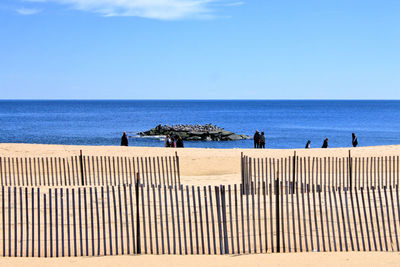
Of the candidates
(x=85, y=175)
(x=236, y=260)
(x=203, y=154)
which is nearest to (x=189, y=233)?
(x=236, y=260)

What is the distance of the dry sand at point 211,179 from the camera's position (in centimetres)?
890

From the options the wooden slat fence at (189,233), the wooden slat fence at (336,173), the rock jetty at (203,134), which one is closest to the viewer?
the wooden slat fence at (189,233)

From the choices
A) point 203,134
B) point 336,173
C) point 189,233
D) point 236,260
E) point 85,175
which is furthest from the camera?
point 203,134

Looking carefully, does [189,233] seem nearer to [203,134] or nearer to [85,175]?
[85,175]

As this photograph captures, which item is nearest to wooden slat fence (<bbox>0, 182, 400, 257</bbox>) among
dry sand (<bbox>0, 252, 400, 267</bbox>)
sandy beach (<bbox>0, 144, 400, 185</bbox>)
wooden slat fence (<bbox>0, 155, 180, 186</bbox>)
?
dry sand (<bbox>0, 252, 400, 267</bbox>)

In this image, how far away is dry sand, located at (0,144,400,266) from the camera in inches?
350

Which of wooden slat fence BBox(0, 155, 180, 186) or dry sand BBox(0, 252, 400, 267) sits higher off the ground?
wooden slat fence BBox(0, 155, 180, 186)

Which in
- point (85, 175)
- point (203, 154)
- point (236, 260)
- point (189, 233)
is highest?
point (85, 175)

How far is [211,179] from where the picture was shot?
65.2 ft

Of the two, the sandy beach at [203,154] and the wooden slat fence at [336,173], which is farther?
the sandy beach at [203,154]

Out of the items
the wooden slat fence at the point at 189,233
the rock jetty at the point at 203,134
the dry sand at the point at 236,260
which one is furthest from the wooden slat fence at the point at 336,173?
the rock jetty at the point at 203,134

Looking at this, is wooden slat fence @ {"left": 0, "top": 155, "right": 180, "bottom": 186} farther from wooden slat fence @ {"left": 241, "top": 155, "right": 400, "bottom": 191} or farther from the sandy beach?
wooden slat fence @ {"left": 241, "top": 155, "right": 400, "bottom": 191}

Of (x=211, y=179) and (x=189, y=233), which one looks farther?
(x=211, y=179)

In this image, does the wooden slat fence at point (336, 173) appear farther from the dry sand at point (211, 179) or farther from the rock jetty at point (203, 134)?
the rock jetty at point (203, 134)
